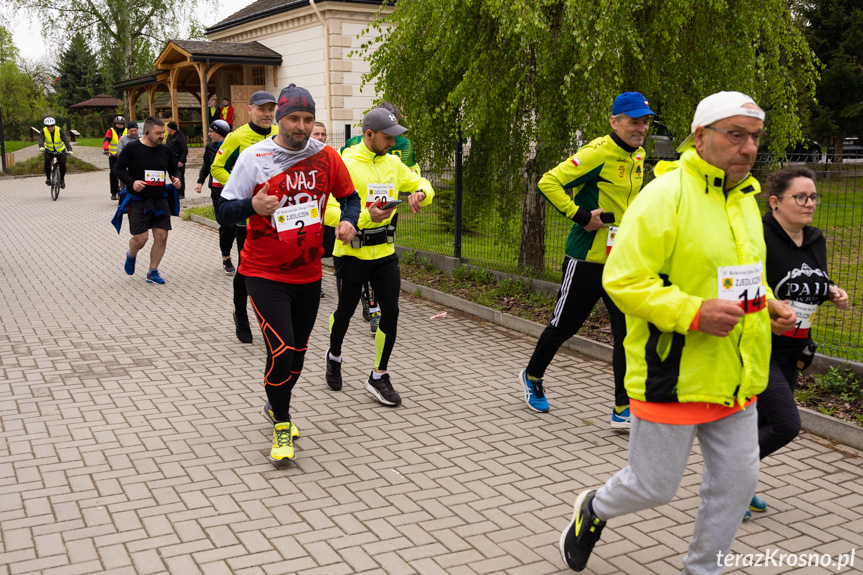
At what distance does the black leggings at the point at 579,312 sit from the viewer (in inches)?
216

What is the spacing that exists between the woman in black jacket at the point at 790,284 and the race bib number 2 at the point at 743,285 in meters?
1.11

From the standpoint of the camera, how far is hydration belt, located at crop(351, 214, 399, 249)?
5945 millimetres

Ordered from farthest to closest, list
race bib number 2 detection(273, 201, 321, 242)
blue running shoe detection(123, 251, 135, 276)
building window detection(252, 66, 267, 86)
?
building window detection(252, 66, 267, 86) → blue running shoe detection(123, 251, 135, 276) → race bib number 2 detection(273, 201, 321, 242)

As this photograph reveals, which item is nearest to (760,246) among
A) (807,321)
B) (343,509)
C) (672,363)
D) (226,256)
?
(672,363)

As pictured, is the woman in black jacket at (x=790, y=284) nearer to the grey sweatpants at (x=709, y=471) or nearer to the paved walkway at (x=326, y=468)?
the paved walkway at (x=326, y=468)

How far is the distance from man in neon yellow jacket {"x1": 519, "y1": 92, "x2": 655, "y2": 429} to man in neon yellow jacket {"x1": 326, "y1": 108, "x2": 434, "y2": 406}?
3.82 feet

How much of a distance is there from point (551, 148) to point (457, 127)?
1224 mm

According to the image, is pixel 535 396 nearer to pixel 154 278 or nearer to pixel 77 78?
pixel 154 278

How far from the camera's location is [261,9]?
29344 millimetres

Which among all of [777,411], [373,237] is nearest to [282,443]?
[373,237]

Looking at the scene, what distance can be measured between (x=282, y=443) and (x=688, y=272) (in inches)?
110

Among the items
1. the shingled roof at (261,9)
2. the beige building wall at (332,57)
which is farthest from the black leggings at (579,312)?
the shingled roof at (261,9)

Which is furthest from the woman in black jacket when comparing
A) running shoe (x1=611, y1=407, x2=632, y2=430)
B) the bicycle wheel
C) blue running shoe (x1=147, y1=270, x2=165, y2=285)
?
the bicycle wheel

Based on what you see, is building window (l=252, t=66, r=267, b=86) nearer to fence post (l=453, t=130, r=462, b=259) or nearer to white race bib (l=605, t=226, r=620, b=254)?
fence post (l=453, t=130, r=462, b=259)
